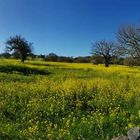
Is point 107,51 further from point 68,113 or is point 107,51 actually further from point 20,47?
point 68,113

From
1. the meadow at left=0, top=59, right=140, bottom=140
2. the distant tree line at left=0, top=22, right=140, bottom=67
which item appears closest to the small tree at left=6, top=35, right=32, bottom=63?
the distant tree line at left=0, top=22, right=140, bottom=67

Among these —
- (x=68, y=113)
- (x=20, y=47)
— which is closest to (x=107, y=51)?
(x=20, y=47)

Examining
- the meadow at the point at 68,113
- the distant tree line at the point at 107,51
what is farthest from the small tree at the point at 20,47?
the meadow at the point at 68,113

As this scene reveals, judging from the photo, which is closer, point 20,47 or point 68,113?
point 68,113

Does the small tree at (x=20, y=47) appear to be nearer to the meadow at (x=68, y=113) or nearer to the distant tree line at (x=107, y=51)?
the distant tree line at (x=107, y=51)

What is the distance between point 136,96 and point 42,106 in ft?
15.1

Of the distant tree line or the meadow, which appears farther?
the distant tree line

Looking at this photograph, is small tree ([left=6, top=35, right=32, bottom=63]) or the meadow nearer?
the meadow

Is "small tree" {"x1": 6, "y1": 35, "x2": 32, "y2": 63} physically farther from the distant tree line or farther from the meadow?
the meadow

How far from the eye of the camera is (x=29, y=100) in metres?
16.6

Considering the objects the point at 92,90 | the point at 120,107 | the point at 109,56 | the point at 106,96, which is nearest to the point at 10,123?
the point at 120,107

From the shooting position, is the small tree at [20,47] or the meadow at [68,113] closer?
the meadow at [68,113]

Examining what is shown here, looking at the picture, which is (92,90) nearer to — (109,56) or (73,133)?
(73,133)

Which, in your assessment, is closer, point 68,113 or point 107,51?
point 68,113
